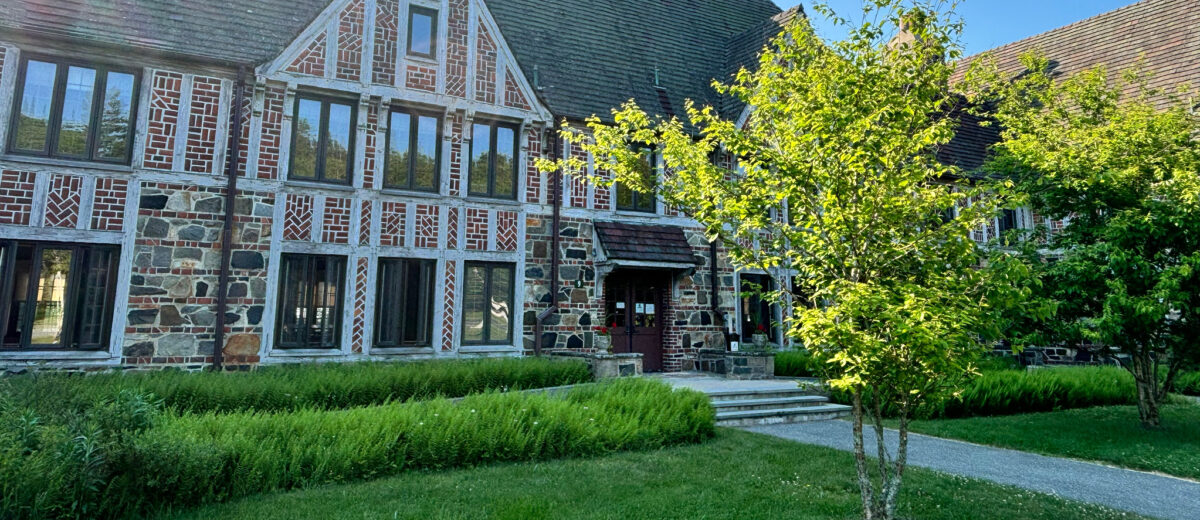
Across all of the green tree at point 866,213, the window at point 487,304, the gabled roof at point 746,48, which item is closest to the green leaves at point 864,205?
the green tree at point 866,213

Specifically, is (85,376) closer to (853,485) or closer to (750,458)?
(750,458)

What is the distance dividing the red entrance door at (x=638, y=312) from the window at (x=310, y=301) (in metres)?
5.92

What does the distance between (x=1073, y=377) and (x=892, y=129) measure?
11830mm

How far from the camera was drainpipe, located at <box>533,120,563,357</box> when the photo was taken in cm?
1342

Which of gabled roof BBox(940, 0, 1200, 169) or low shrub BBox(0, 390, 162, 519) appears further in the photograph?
gabled roof BBox(940, 0, 1200, 169)

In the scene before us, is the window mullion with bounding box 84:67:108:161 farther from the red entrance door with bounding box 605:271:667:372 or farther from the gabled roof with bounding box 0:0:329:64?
the red entrance door with bounding box 605:271:667:372

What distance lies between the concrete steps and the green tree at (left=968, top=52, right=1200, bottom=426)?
3.88 m

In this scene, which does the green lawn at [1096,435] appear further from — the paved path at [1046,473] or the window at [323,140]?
the window at [323,140]

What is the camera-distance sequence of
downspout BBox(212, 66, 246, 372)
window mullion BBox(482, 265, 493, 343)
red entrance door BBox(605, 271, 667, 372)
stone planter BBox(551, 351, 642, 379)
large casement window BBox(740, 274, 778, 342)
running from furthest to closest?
1. large casement window BBox(740, 274, 778, 342)
2. red entrance door BBox(605, 271, 667, 372)
3. window mullion BBox(482, 265, 493, 343)
4. stone planter BBox(551, 351, 642, 379)
5. downspout BBox(212, 66, 246, 372)

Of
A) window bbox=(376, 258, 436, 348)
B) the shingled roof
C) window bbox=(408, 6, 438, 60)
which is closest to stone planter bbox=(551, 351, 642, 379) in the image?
the shingled roof

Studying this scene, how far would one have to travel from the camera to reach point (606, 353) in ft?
40.2

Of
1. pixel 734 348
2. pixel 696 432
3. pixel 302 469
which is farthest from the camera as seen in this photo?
pixel 734 348

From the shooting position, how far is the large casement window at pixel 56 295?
9.98 metres

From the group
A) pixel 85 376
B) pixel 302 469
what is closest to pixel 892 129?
pixel 302 469
